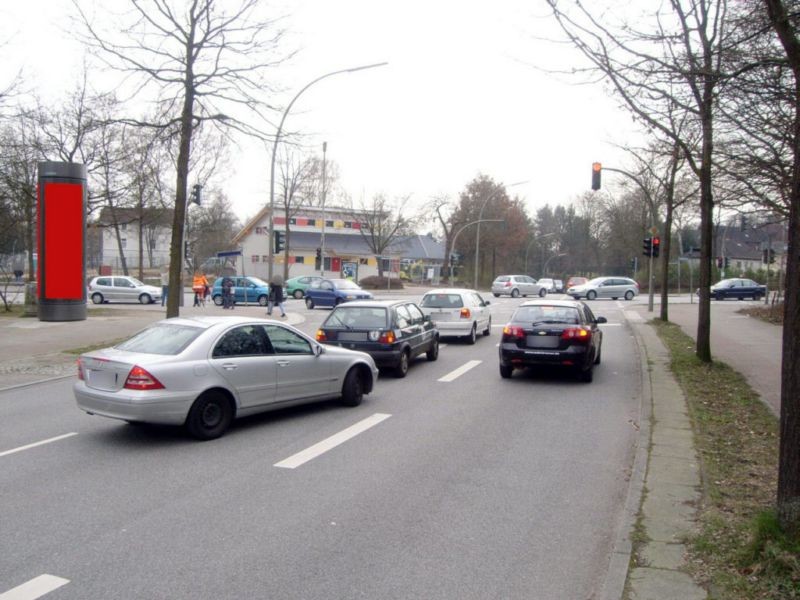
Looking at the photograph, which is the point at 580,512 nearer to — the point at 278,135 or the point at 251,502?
the point at 251,502

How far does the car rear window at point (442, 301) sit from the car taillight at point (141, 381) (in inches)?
481

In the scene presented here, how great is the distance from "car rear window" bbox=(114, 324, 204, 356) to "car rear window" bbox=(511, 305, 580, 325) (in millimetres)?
6491

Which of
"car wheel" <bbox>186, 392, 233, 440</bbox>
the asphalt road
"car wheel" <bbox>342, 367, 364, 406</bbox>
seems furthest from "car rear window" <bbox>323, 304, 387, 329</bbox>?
"car wheel" <bbox>186, 392, 233, 440</bbox>

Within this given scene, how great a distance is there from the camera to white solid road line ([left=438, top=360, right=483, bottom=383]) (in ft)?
43.0

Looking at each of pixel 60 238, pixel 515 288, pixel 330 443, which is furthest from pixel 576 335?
pixel 515 288

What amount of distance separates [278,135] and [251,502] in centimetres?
1314

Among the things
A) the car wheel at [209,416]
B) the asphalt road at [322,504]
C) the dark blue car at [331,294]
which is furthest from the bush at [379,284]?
the car wheel at [209,416]

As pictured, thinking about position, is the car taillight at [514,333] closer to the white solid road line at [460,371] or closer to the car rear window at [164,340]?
the white solid road line at [460,371]

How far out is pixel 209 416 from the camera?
26.2ft

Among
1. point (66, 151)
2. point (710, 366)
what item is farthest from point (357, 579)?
point (66, 151)

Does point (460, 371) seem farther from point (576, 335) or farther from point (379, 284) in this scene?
point (379, 284)

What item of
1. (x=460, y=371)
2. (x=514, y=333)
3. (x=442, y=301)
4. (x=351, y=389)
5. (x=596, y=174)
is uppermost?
(x=596, y=174)

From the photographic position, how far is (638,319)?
2819cm

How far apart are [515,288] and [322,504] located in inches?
1838
